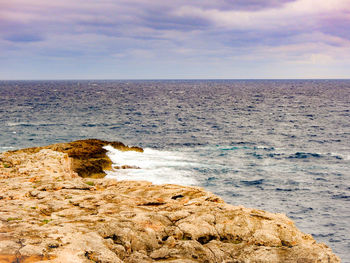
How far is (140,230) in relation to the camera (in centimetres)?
1349

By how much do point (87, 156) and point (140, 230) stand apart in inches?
1254

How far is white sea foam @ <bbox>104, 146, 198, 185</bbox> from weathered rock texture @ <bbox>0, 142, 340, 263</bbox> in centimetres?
1927

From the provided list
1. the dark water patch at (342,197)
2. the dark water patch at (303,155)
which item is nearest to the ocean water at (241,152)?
the dark water patch at (342,197)

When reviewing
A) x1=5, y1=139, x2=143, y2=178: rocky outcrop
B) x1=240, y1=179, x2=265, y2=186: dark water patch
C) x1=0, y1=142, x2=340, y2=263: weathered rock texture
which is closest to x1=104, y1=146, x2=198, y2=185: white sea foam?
x1=5, y1=139, x2=143, y2=178: rocky outcrop

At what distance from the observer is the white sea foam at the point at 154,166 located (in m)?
39.2

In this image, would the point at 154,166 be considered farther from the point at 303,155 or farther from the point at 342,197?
the point at 303,155

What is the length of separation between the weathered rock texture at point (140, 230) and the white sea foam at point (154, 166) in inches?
759

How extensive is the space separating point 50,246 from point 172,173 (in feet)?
102

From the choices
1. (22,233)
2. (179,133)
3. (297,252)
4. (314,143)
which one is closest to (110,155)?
(179,133)

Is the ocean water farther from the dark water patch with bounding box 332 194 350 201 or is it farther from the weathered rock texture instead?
the weathered rock texture

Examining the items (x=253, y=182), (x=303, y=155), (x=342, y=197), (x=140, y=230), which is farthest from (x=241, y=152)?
(x=140, y=230)

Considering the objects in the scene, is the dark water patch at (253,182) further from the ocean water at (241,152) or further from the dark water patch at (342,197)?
the dark water patch at (342,197)

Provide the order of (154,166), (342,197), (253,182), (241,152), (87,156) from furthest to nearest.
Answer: (241,152) → (154,166) → (87,156) → (253,182) → (342,197)

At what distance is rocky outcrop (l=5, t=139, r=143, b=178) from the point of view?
37.9 meters
